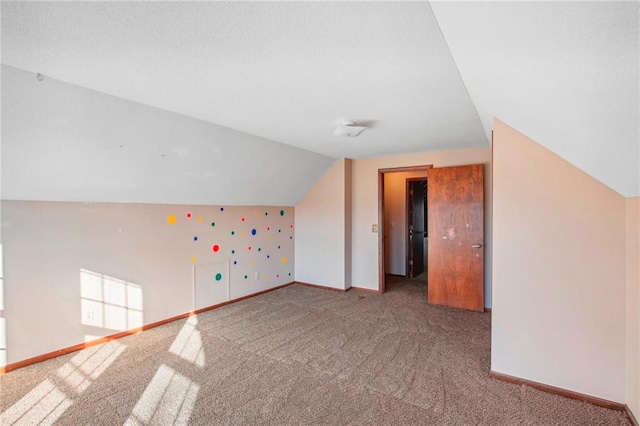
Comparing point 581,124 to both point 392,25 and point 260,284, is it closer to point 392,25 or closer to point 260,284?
point 392,25

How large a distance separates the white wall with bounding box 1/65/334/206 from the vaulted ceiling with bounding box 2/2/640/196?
19 centimetres

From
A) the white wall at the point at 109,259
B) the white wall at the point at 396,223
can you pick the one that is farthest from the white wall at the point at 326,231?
the white wall at the point at 396,223

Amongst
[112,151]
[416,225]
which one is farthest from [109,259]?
[416,225]

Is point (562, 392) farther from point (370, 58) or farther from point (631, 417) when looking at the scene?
point (370, 58)

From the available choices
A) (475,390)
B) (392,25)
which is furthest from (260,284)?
(392,25)

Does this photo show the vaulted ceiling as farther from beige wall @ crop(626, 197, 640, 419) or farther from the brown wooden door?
the brown wooden door

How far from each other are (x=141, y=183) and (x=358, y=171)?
10.6 feet

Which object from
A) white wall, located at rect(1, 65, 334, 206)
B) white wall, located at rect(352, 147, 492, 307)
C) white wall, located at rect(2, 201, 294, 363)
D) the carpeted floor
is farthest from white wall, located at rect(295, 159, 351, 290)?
the carpeted floor

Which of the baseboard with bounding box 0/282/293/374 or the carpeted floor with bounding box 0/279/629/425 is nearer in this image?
the carpeted floor with bounding box 0/279/629/425

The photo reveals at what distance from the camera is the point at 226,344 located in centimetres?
307

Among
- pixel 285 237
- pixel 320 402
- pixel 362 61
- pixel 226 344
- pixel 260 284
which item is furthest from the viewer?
pixel 285 237

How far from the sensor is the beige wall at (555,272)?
206 cm

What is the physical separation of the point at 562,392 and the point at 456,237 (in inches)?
86.7

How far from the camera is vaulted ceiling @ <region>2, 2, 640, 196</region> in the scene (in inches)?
39.8
